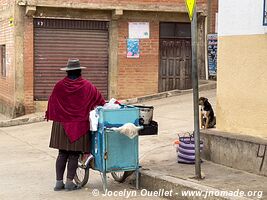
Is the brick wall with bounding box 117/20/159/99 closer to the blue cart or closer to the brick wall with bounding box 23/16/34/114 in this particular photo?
the brick wall with bounding box 23/16/34/114

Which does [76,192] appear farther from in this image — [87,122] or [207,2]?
[207,2]

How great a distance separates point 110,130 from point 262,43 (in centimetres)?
245

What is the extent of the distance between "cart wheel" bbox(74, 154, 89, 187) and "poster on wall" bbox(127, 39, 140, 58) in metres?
9.96

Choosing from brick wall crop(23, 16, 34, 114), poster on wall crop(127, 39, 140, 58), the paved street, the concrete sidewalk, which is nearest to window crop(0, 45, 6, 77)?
brick wall crop(23, 16, 34, 114)

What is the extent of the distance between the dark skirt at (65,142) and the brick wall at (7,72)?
9.56 m

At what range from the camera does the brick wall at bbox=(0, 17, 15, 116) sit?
645 inches

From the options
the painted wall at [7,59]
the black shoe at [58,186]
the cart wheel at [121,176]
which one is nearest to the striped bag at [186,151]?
the cart wheel at [121,176]

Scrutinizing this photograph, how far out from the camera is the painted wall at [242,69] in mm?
7262

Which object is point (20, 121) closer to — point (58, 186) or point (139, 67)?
point (139, 67)

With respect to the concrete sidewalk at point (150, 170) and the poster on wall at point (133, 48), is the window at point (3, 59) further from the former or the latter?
the concrete sidewalk at point (150, 170)

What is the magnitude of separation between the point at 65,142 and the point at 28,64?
9.53m

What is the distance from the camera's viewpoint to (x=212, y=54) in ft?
56.6

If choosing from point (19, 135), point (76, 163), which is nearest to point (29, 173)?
point (76, 163)

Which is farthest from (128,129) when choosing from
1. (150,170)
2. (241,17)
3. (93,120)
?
(241,17)
